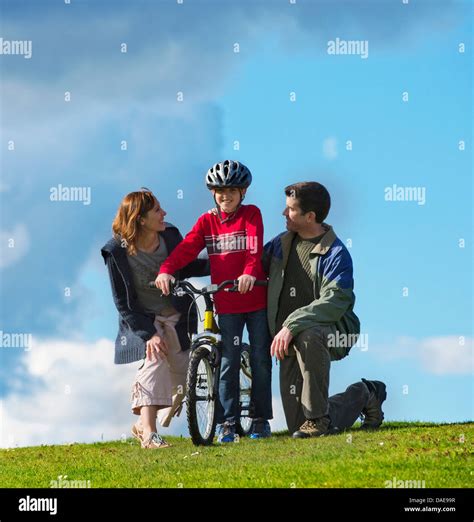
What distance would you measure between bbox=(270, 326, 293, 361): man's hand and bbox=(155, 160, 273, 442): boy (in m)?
0.34

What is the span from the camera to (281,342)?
10820mm

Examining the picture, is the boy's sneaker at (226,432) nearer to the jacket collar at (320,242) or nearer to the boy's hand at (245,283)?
the boy's hand at (245,283)

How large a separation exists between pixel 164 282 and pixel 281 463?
8.34 ft

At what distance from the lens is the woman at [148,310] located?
36.6ft

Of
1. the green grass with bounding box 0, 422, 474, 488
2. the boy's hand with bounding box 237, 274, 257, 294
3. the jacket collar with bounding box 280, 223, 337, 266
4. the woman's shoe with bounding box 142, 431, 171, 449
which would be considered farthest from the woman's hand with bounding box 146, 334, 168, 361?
the jacket collar with bounding box 280, 223, 337, 266

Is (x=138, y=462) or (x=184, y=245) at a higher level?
(x=184, y=245)

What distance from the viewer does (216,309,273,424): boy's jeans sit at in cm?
1100

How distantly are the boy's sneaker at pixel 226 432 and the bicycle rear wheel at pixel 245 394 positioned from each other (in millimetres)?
178

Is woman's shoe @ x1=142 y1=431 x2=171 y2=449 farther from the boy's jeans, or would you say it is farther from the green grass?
the boy's jeans

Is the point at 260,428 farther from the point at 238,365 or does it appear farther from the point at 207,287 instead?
the point at 207,287
